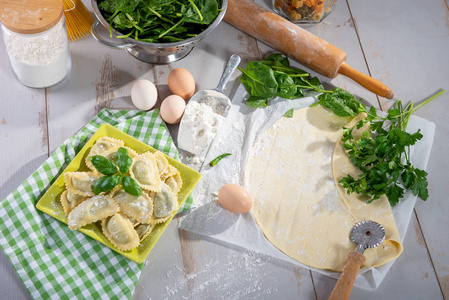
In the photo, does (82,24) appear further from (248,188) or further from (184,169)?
(248,188)

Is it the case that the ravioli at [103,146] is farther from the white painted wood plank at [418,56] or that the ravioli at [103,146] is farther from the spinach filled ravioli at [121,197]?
the white painted wood plank at [418,56]

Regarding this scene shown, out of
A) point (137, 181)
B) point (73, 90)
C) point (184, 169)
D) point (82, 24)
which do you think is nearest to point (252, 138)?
point (184, 169)

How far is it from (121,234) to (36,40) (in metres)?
0.75

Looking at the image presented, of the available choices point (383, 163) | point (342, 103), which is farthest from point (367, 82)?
point (383, 163)

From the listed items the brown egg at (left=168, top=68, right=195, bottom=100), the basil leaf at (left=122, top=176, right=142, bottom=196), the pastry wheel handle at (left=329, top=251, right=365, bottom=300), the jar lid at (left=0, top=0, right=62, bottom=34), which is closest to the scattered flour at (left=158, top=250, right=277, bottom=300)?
the pastry wheel handle at (left=329, top=251, right=365, bottom=300)

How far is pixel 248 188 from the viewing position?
1815mm

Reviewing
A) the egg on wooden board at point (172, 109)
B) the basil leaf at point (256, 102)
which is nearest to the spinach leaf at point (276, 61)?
the basil leaf at point (256, 102)

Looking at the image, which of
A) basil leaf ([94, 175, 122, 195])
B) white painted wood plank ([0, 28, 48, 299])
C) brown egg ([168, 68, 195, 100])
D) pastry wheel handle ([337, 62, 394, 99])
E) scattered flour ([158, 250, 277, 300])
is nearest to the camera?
basil leaf ([94, 175, 122, 195])

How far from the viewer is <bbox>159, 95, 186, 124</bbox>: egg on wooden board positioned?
6.01 feet

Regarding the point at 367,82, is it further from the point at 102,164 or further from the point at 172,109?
the point at 102,164

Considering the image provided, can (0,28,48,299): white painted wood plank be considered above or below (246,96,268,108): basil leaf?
below

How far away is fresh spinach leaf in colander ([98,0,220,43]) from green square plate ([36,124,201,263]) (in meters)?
0.37

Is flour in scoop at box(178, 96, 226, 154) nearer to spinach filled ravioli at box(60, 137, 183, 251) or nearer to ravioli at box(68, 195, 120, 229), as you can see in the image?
spinach filled ravioli at box(60, 137, 183, 251)

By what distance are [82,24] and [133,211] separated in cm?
91
